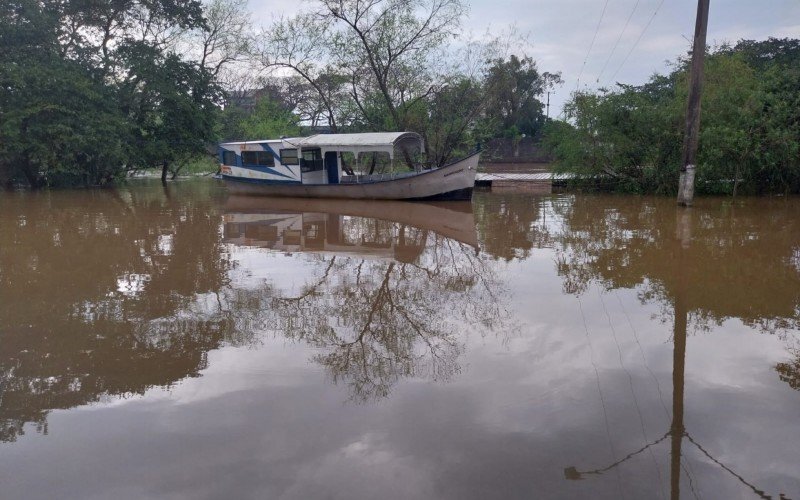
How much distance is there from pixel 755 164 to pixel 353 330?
15.5 metres

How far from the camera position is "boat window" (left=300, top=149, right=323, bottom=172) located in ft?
65.3

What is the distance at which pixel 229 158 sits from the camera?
21.9 meters

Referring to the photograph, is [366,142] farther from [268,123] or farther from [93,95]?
[268,123]

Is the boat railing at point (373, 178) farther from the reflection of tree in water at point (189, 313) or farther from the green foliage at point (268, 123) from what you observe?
the green foliage at point (268, 123)

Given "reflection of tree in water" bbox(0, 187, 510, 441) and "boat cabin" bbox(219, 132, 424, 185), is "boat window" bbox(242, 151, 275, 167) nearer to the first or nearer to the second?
"boat cabin" bbox(219, 132, 424, 185)

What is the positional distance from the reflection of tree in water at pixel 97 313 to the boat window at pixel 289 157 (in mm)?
7916

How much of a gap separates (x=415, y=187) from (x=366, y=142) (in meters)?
2.02

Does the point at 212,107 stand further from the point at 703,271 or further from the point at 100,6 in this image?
the point at 703,271

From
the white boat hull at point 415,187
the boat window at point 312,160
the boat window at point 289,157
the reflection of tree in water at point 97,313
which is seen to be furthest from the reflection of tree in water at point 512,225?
the boat window at point 289,157

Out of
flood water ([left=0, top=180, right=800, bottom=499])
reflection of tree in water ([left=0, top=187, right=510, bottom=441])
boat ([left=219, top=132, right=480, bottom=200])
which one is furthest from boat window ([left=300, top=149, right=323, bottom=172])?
flood water ([left=0, top=180, right=800, bottom=499])

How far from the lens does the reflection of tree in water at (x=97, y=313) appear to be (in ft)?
13.3

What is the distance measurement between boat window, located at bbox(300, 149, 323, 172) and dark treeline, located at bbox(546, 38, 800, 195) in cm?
832

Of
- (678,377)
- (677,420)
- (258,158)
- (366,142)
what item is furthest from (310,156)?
(677,420)

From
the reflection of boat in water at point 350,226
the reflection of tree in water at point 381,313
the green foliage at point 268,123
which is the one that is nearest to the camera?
the reflection of tree in water at point 381,313
